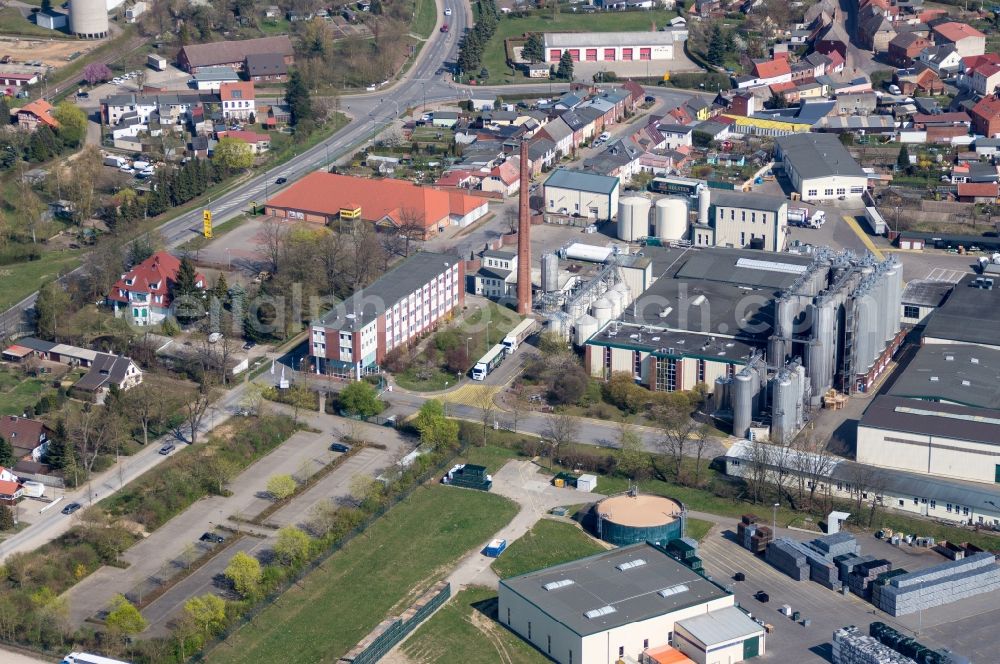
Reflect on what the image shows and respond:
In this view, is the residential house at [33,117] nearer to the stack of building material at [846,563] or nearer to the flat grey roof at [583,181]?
the flat grey roof at [583,181]

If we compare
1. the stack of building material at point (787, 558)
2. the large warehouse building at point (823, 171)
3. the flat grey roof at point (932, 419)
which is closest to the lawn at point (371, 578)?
the stack of building material at point (787, 558)

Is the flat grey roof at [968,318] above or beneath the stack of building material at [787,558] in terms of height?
above

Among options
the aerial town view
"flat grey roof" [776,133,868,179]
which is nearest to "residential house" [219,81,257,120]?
the aerial town view

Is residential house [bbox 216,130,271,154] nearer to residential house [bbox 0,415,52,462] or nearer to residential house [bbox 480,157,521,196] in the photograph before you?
residential house [bbox 480,157,521,196]

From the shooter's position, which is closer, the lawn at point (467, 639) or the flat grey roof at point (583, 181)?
the lawn at point (467, 639)

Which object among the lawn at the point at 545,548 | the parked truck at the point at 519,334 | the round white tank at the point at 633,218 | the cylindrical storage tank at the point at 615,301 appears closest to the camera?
the lawn at the point at 545,548

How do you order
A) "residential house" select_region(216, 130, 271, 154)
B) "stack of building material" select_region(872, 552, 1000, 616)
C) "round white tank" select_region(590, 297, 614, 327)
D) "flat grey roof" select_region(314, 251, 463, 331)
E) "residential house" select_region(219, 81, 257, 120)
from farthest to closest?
"residential house" select_region(219, 81, 257, 120) < "residential house" select_region(216, 130, 271, 154) < "round white tank" select_region(590, 297, 614, 327) < "flat grey roof" select_region(314, 251, 463, 331) < "stack of building material" select_region(872, 552, 1000, 616)

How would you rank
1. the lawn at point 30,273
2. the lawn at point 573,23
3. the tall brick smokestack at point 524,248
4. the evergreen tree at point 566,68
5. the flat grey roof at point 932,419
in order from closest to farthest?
the flat grey roof at point 932,419
the tall brick smokestack at point 524,248
the lawn at point 30,273
the evergreen tree at point 566,68
the lawn at point 573,23
